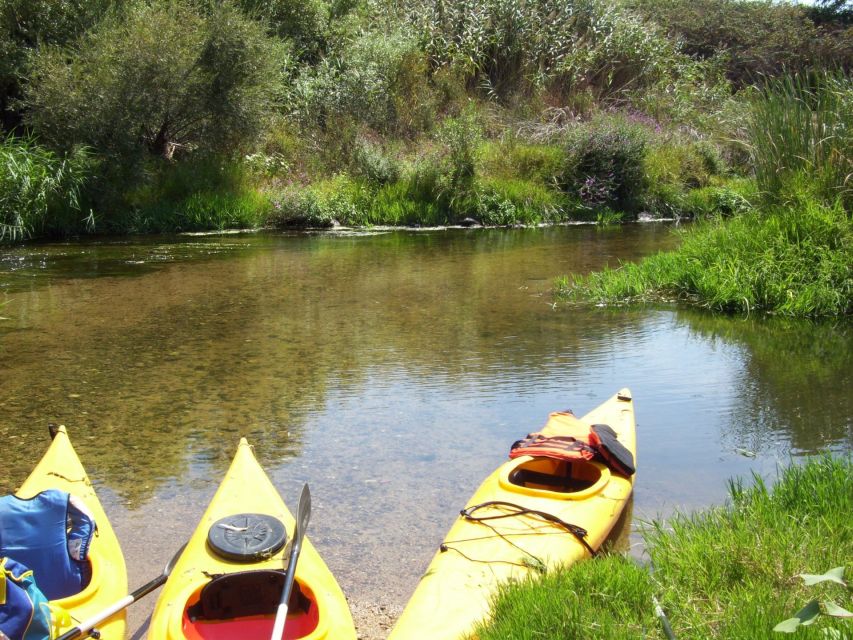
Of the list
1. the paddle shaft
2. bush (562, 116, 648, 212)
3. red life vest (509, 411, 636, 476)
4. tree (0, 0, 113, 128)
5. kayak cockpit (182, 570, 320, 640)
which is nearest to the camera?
the paddle shaft

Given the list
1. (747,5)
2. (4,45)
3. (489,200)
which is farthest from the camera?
(747,5)

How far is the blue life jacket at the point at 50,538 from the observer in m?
3.11

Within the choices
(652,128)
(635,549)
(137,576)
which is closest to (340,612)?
(137,576)

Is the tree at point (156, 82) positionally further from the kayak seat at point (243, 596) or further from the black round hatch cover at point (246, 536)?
the kayak seat at point (243, 596)

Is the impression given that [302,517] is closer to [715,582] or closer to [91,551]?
[91,551]

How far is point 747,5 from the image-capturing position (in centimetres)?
2958

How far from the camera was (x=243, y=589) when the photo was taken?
303 cm

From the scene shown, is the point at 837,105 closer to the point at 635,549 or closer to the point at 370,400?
the point at 370,400

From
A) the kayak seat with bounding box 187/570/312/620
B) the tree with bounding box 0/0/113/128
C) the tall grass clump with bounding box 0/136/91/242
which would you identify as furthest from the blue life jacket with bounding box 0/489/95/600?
the tree with bounding box 0/0/113/128

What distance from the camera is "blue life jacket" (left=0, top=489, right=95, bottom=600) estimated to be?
3113 millimetres

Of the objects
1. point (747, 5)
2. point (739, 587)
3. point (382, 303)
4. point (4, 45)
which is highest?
point (747, 5)

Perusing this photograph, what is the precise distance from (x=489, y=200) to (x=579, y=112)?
579cm

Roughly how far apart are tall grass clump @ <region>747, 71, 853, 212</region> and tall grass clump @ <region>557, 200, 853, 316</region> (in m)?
0.27

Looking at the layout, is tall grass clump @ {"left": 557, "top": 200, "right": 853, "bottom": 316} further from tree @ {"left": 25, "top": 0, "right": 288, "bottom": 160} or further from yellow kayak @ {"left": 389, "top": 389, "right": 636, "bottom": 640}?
tree @ {"left": 25, "top": 0, "right": 288, "bottom": 160}
